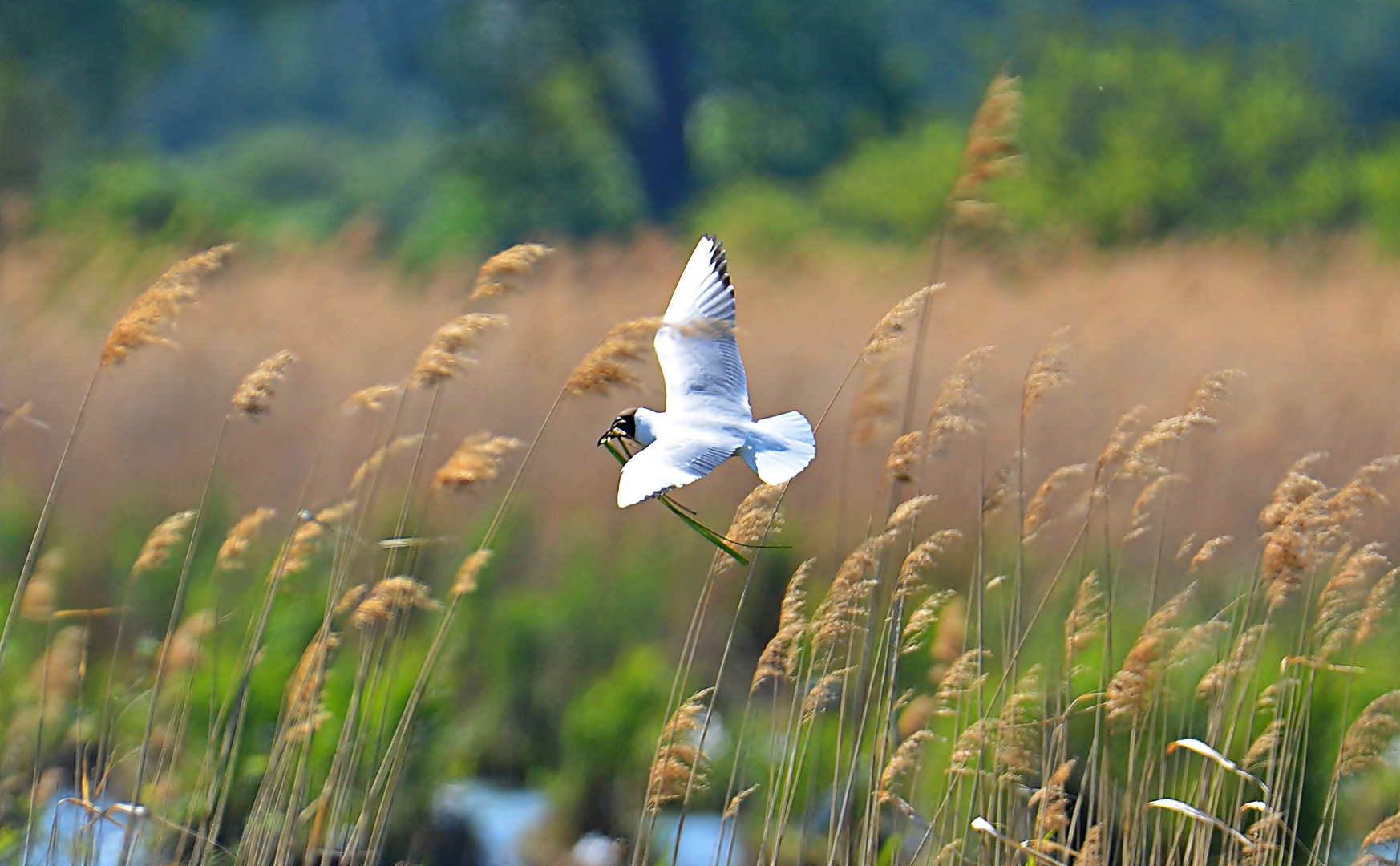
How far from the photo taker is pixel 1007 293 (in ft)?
23.1

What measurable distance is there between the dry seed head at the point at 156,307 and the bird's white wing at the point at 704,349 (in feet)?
2.40

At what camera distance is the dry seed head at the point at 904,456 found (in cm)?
214

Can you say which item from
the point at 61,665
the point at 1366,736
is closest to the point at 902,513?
the point at 1366,736

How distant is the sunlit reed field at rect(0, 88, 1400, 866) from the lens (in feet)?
7.54

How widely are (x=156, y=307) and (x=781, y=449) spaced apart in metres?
0.98

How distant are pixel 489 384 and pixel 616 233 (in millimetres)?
11808

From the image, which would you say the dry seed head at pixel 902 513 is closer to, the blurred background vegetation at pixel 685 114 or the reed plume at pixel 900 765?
the reed plume at pixel 900 765

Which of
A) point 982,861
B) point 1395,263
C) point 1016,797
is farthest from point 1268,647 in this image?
point 1395,263

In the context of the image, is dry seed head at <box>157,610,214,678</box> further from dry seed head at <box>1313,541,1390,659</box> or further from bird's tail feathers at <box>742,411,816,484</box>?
dry seed head at <box>1313,541,1390,659</box>

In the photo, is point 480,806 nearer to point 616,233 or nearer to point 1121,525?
point 1121,525

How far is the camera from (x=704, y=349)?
103 inches

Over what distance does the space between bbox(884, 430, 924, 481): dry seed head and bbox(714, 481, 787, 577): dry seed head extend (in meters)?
0.16

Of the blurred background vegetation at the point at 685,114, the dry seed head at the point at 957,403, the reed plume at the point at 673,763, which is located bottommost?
the reed plume at the point at 673,763

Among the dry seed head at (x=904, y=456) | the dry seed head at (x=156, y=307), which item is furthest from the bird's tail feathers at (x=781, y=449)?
the dry seed head at (x=156, y=307)
